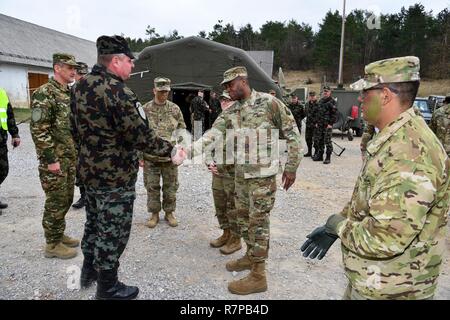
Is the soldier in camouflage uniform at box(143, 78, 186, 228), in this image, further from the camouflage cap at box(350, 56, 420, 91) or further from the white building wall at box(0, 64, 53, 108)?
the white building wall at box(0, 64, 53, 108)

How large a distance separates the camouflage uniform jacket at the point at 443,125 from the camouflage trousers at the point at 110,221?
182 inches

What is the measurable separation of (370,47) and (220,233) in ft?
167

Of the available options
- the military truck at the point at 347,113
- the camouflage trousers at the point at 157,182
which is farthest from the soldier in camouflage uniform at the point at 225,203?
the military truck at the point at 347,113

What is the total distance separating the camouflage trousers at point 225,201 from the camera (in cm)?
397

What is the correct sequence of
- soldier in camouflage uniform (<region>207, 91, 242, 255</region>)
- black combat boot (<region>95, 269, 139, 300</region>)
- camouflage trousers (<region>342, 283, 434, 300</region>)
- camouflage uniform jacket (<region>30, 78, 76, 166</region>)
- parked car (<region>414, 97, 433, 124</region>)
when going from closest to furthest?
camouflage trousers (<region>342, 283, 434, 300</region>), black combat boot (<region>95, 269, 139, 300</region>), camouflage uniform jacket (<region>30, 78, 76, 166</region>), soldier in camouflage uniform (<region>207, 91, 242, 255</region>), parked car (<region>414, 97, 433, 124</region>)

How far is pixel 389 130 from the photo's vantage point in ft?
5.23

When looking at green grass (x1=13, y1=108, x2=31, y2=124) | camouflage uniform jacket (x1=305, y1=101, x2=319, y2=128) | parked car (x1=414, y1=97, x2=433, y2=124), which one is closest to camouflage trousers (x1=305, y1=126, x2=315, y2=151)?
camouflage uniform jacket (x1=305, y1=101, x2=319, y2=128)

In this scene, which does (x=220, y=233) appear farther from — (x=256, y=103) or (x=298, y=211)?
(x=256, y=103)

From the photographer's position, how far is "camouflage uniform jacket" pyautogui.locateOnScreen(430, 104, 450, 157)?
5.20 metres

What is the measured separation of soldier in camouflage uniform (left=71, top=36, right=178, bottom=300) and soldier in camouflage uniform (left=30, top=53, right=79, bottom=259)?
855 mm

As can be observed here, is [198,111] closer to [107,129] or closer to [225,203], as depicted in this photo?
[225,203]

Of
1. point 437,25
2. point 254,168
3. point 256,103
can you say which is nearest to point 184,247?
point 254,168

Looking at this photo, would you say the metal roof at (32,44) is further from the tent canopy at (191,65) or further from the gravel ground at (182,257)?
the gravel ground at (182,257)

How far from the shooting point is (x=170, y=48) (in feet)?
43.0
